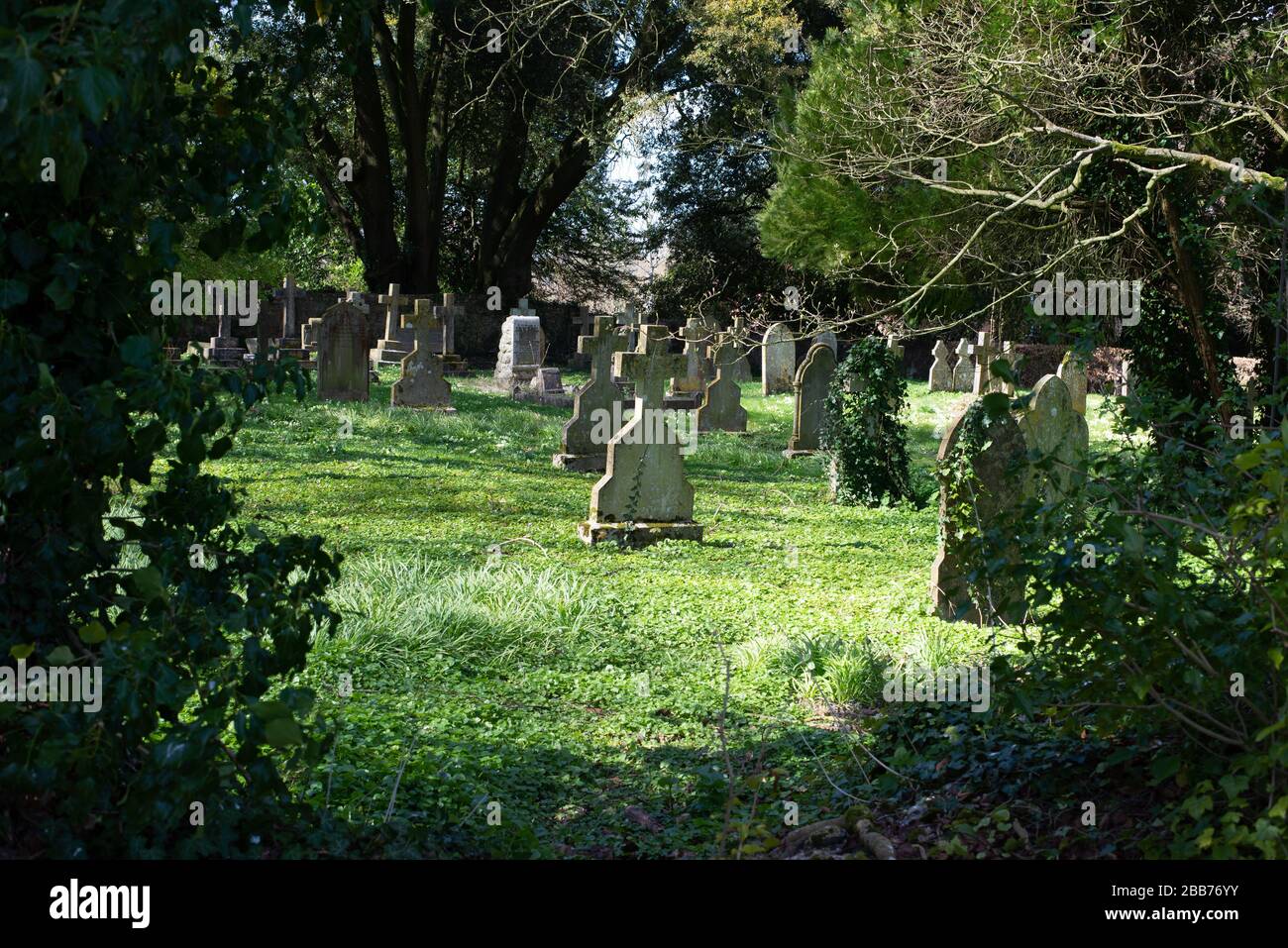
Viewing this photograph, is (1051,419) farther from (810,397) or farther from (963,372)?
(963,372)

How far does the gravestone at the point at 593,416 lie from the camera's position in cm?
1410

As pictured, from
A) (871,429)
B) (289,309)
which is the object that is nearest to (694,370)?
(871,429)

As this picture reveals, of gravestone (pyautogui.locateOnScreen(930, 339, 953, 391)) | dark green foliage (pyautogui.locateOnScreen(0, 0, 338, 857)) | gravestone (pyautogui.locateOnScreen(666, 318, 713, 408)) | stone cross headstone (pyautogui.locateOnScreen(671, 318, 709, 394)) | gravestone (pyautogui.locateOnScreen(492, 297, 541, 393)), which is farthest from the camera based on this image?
gravestone (pyautogui.locateOnScreen(930, 339, 953, 391))

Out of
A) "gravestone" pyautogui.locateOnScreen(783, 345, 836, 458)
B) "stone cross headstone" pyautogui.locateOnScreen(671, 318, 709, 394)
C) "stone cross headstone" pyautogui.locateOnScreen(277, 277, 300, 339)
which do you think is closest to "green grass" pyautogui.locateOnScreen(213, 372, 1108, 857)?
"gravestone" pyautogui.locateOnScreen(783, 345, 836, 458)

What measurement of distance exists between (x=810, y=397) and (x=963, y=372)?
13152 mm

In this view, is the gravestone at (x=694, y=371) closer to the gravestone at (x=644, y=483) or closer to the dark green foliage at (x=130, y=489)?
the gravestone at (x=644, y=483)

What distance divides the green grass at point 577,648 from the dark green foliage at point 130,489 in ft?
1.38

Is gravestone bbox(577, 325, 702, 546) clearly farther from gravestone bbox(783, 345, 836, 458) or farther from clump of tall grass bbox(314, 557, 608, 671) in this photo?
gravestone bbox(783, 345, 836, 458)

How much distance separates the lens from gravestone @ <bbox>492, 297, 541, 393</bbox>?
22.3m

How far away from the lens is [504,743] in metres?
5.65

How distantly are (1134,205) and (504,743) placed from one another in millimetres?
10217

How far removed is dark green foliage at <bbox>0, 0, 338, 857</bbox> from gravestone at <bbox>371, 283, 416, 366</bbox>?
21.4 m
